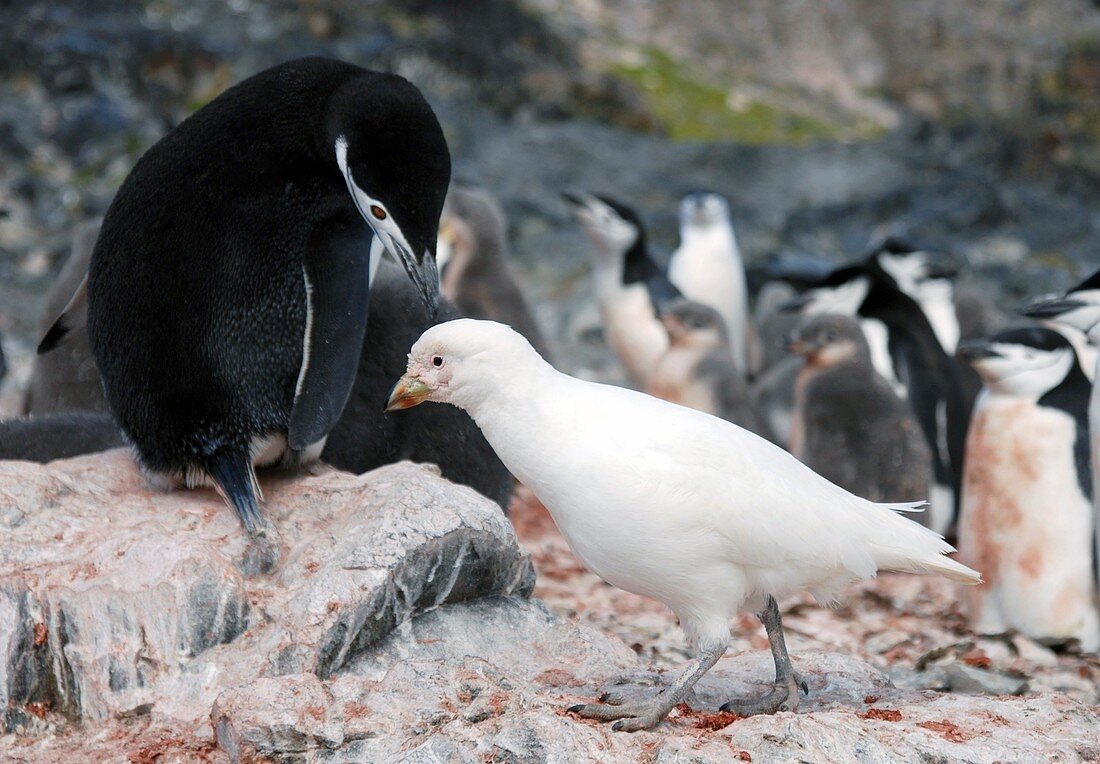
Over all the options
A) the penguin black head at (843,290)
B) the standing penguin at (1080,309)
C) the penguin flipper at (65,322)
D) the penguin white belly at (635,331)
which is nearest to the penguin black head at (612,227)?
the penguin white belly at (635,331)

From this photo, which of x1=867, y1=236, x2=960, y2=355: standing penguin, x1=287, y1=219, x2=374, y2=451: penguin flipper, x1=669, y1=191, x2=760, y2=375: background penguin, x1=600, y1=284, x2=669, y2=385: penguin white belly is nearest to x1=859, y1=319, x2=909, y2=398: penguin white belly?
x1=867, y1=236, x2=960, y2=355: standing penguin

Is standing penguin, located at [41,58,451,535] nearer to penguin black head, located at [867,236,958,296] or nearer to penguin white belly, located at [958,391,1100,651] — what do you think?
penguin white belly, located at [958,391,1100,651]

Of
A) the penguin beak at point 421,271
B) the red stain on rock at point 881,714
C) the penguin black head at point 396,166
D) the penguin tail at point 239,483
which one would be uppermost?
the penguin black head at point 396,166

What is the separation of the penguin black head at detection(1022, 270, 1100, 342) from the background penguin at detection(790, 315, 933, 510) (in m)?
1.73

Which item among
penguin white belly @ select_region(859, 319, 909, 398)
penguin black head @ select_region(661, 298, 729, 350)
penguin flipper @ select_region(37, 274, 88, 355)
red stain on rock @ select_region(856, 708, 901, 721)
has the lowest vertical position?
penguin white belly @ select_region(859, 319, 909, 398)

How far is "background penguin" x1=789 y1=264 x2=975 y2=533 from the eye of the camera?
23.2 ft

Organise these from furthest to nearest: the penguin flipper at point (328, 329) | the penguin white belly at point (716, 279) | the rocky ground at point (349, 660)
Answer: the penguin white belly at point (716, 279), the penguin flipper at point (328, 329), the rocky ground at point (349, 660)

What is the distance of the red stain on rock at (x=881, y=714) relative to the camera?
2.59 meters

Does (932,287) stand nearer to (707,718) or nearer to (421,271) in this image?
(421,271)

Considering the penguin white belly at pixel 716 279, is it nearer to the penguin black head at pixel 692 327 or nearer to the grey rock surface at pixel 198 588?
the penguin black head at pixel 692 327

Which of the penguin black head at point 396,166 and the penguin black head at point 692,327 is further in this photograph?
the penguin black head at point 692,327

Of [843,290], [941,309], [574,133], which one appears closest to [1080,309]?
[843,290]

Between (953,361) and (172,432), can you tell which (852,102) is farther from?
(172,432)

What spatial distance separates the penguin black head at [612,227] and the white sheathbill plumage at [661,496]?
6972 millimetres
